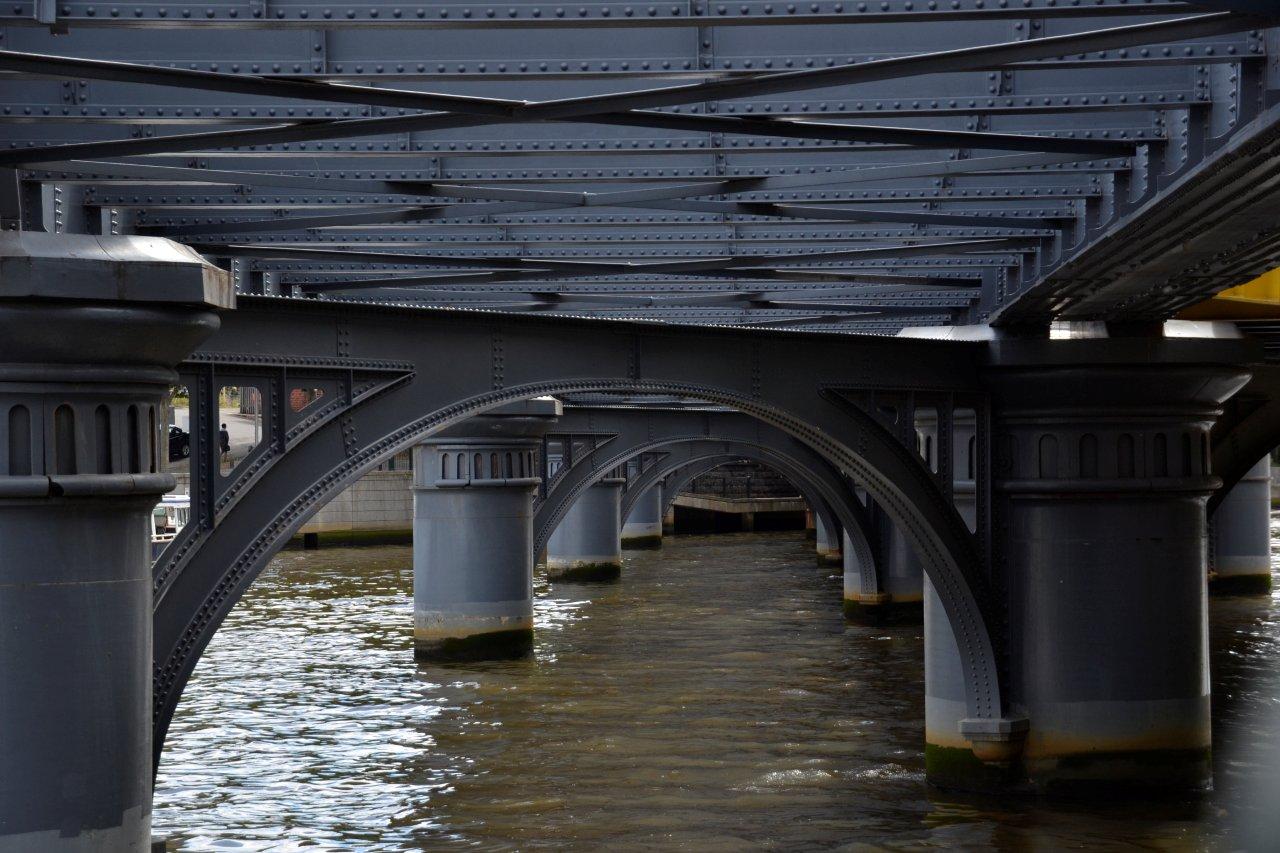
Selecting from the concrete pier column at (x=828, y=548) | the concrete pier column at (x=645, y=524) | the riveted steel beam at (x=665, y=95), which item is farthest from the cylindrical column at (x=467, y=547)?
the concrete pier column at (x=645, y=524)

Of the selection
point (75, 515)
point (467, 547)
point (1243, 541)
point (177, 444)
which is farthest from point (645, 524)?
point (75, 515)

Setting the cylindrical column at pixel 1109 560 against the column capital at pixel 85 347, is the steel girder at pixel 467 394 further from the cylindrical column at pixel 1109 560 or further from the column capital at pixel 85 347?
the column capital at pixel 85 347

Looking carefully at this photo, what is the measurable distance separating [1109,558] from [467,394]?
6622 millimetres

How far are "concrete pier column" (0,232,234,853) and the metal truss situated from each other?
1001mm

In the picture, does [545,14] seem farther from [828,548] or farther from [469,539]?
[828,548]

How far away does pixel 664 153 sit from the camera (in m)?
10.5

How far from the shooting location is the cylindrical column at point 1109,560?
631 inches

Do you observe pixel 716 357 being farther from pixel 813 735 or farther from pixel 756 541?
pixel 756 541

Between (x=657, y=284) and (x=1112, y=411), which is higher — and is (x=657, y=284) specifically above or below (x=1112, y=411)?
above

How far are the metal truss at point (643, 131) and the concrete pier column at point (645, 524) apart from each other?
140ft

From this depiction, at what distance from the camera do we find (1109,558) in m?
16.1

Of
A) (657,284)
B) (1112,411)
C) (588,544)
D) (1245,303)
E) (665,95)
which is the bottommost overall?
(588,544)

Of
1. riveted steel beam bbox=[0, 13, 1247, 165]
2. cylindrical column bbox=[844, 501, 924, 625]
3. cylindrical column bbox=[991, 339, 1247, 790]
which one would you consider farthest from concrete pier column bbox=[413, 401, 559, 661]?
riveted steel beam bbox=[0, 13, 1247, 165]

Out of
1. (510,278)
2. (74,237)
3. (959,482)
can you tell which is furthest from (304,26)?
(959,482)
